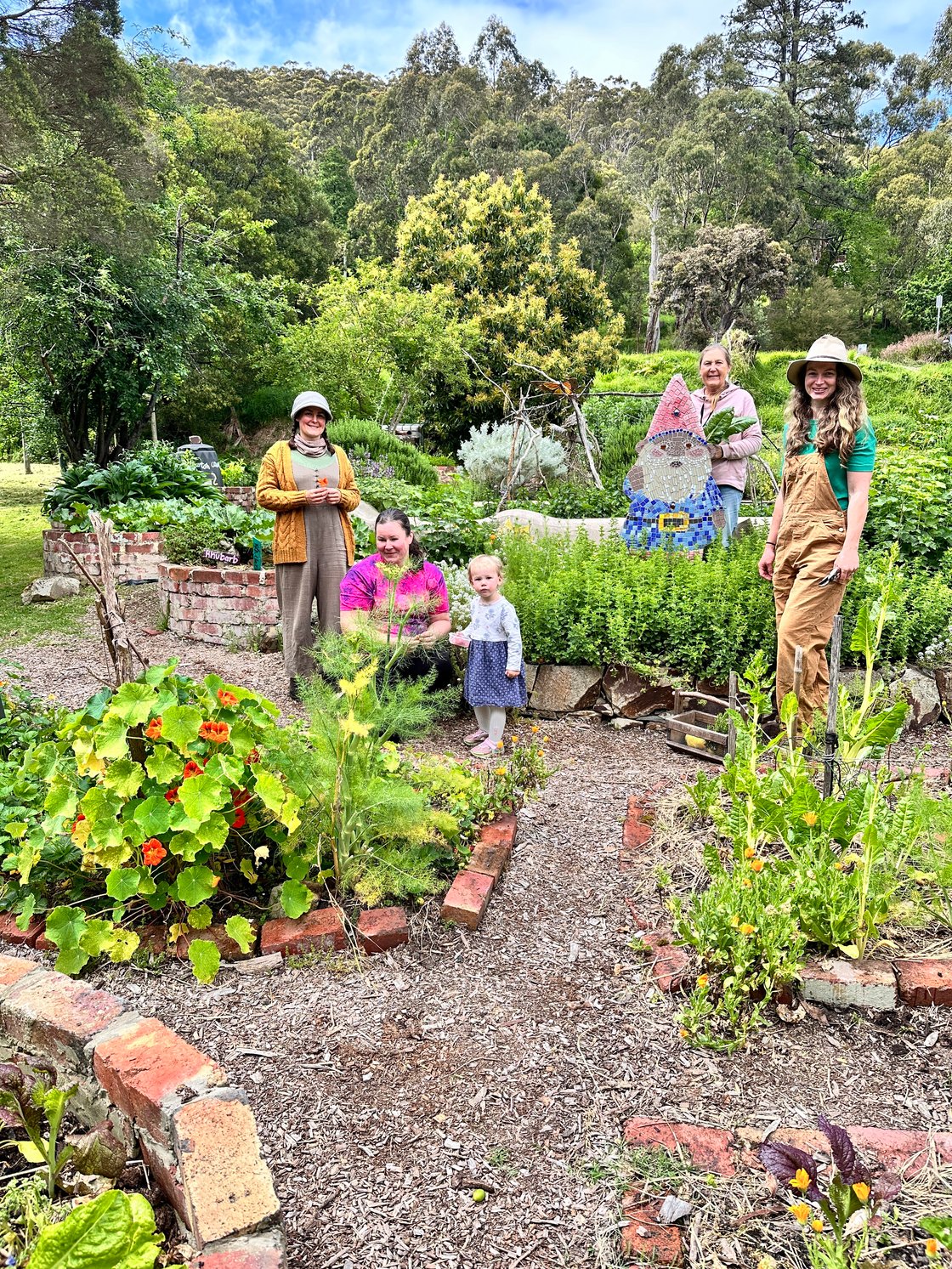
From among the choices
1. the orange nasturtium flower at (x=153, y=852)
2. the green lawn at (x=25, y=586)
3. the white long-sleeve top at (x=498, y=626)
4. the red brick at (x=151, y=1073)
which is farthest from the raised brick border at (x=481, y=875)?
the green lawn at (x=25, y=586)

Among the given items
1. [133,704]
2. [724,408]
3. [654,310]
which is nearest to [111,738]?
[133,704]

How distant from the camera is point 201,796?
2236 mm

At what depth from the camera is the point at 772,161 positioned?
3244cm

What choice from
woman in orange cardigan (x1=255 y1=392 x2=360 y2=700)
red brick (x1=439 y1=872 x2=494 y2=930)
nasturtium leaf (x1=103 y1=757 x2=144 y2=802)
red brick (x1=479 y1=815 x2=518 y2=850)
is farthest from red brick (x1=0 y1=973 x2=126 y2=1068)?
woman in orange cardigan (x1=255 y1=392 x2=360 y2=700)

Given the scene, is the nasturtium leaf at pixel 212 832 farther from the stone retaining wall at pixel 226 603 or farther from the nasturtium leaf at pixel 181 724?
the stone retaining wall at pixel 226 603

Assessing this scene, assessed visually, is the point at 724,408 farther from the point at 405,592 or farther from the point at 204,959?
the point at 204,959

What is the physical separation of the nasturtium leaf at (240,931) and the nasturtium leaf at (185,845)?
0.20m

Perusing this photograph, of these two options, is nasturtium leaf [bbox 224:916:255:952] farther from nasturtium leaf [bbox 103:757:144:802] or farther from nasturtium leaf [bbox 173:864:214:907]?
nasturtium leaf [bbox 103:757:144:802]

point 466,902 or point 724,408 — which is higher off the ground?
point 724,408

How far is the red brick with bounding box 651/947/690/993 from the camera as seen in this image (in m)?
2.26

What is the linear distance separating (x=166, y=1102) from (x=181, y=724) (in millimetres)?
971

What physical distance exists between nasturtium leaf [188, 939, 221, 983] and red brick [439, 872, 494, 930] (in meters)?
0.66

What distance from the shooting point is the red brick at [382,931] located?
94.9 inches

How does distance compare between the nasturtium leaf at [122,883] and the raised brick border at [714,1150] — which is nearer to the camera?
the raised brick border at [714,1150]
